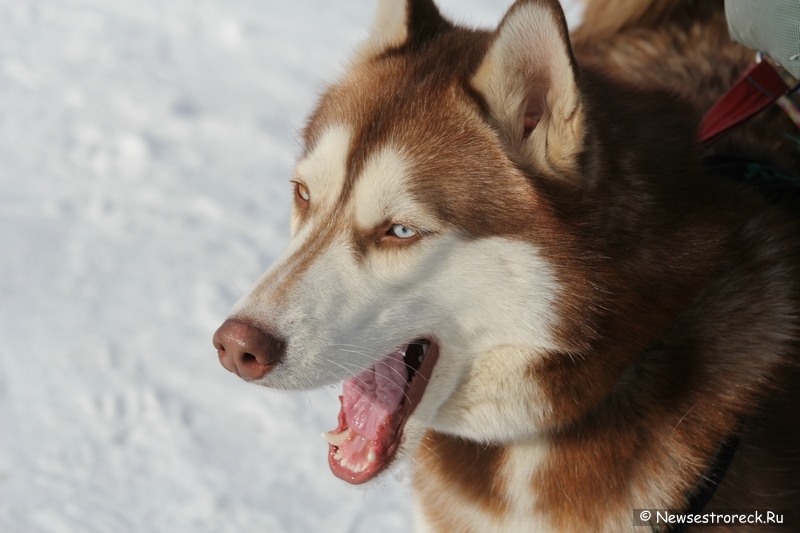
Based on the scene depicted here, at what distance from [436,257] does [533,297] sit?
0.77 ft

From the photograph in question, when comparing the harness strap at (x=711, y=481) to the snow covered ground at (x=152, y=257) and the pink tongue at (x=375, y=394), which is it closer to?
the pink tongue at (x=375, y=394)

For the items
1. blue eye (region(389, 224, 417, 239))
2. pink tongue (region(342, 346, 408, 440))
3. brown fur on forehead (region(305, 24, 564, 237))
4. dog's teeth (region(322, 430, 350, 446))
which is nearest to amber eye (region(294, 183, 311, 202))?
brown fur on forehead (region(305, 24, 564, 237))

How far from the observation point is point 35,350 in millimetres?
3268

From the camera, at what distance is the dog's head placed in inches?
69.1

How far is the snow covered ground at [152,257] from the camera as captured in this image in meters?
2.86

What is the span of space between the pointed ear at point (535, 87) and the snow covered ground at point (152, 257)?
1.48 metres

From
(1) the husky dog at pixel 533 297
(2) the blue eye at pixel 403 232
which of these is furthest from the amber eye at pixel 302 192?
(2) the blue eye at pixel 403 232

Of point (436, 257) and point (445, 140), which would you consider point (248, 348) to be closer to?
point (436, 257)

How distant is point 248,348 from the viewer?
170 centimetres

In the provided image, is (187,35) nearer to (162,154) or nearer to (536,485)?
(162,154)

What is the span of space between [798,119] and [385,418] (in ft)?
4.80

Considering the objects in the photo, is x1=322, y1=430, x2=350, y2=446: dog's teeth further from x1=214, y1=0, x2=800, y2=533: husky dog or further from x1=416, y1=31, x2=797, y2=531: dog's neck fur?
x1=416, y1=31, x2=797, y2=531: dog's neck fur

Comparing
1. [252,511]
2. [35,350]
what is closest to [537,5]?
[252,511]

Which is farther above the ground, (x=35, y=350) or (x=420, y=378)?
(x=420, y=378)
